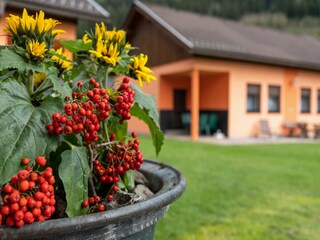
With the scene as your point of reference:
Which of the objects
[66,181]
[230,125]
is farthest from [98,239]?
[230,125]

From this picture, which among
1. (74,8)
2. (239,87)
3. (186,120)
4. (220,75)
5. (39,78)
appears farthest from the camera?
(186,120)

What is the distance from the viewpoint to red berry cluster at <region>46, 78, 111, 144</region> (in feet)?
3.34

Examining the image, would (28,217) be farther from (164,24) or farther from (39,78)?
(164,24)

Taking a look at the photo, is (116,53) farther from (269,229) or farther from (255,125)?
(255,125)

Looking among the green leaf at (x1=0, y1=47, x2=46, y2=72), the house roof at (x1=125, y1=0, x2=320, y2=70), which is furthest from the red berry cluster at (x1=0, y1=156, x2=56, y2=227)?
the house roof at (x1=125, y1=0, x2=320, y2=70)

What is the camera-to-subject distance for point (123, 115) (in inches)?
48.6

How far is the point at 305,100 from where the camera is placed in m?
17.5

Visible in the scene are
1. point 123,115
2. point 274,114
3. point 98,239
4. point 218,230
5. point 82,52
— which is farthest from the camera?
Result: point 274,114

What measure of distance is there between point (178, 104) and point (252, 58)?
4.39 metres

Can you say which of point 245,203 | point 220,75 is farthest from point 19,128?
point 220,75

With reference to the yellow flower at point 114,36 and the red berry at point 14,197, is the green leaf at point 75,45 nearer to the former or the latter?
the yellow flower at point 114,36

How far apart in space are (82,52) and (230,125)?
13.1 metres

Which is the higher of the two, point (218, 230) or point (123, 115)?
point (123, 115)

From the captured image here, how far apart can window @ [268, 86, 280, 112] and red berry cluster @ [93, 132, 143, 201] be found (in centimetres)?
1544
